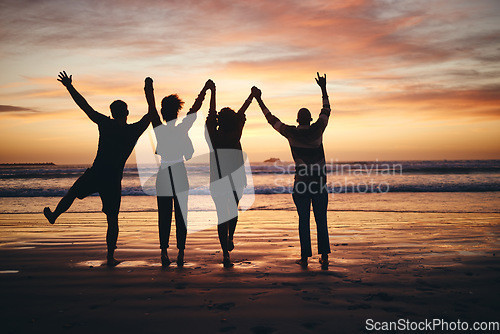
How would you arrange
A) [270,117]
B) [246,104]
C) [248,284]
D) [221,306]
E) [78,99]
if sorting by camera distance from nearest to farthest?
[221,306] < [248,284] < [78,99] < [270,117] < [246,104]

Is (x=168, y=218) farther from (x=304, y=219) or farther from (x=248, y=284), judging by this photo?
(x=304, y=219)

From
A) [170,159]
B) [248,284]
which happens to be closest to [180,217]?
[170,159]

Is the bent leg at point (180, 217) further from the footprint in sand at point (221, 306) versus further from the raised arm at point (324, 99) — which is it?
the raised arm at point (324, 99)

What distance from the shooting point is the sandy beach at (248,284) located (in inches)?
116

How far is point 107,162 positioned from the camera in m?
4.92

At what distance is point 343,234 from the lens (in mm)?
7496

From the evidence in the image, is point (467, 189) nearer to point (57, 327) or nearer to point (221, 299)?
point (221, 299)

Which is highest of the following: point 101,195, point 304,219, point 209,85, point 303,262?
point 209,85

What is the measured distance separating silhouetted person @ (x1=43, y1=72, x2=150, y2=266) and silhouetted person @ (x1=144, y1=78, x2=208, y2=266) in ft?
1.04

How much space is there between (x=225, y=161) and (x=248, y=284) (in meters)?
1.82

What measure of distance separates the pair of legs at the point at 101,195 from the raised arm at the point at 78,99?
2.38ft

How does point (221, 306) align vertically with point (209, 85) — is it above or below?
below

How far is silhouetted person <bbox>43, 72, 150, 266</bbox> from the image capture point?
484 centimetres

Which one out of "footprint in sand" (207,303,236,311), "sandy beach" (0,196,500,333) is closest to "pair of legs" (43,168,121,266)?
"sandy beach" (0,196,500,333)
